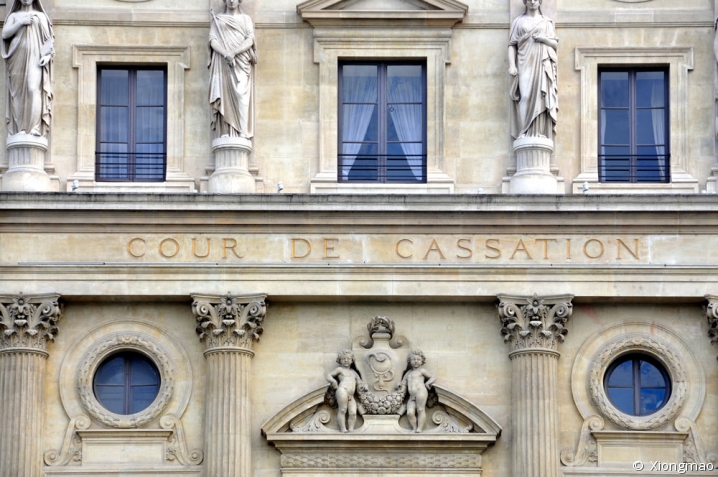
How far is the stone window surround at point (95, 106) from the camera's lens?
46031 millimetres

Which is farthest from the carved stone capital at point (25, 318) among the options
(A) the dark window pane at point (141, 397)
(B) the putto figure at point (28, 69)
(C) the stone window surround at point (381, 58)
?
(C) the stone window surround at point (381, 58)

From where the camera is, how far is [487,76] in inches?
1837

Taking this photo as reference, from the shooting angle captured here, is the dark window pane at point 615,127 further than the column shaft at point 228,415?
Yes

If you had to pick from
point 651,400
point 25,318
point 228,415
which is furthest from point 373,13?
point 651,400

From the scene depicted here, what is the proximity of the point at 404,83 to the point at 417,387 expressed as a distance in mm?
5909

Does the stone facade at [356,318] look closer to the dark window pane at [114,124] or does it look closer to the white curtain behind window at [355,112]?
the white curtain behind window at [355,112]

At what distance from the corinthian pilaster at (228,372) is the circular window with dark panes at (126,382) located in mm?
1178

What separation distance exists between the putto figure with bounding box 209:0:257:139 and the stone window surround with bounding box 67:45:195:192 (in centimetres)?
82

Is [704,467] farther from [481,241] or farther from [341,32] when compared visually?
[341,32]

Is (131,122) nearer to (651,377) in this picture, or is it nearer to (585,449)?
(585,449)

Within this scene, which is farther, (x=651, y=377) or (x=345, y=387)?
(x=651, y=377)

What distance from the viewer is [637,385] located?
149ft

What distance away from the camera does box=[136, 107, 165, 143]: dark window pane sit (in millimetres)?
46625

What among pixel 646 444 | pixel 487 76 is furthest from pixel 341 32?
pixel 646 444
